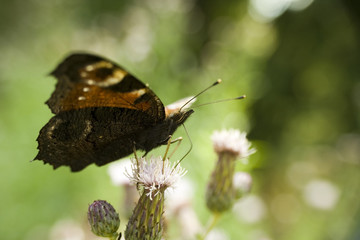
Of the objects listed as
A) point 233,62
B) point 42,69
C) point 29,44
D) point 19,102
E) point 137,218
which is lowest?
point 137,218

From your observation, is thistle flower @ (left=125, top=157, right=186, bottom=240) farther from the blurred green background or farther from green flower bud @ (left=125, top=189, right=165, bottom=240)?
the blurred green background

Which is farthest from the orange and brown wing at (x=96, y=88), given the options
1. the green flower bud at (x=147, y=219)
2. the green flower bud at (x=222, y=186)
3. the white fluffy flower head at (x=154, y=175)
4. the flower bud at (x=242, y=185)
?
the flower bud at (x=242, y=185)

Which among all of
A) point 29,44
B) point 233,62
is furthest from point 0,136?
point 29,44

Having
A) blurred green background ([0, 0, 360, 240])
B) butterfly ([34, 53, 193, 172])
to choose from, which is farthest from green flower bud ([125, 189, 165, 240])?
blurred green background ([0, 0, 360, 240])

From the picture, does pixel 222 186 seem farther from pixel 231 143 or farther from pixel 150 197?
pixel 150 197

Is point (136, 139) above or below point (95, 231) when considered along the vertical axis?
above

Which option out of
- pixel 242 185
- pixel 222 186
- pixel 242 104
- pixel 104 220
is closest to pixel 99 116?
pixel 104 220

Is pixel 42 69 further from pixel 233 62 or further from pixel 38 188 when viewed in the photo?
pixel 233 62
